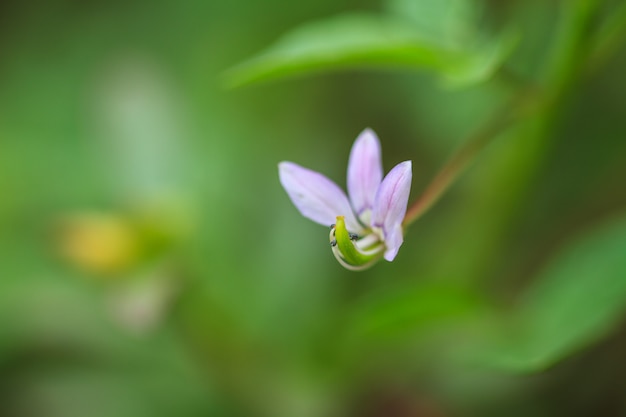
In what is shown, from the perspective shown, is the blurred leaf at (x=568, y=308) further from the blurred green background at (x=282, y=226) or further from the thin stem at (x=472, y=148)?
the thin stem at (x=472, y=148)

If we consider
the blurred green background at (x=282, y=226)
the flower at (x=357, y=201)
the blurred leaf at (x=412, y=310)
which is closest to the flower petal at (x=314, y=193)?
the flower at (x=357, y=201)

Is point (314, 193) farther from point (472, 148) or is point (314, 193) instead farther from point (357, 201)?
point (472, 148)

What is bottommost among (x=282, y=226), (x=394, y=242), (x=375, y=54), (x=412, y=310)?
(x=394, y=242)

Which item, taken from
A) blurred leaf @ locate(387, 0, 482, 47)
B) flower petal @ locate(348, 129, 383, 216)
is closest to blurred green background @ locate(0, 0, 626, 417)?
blurred leaf @ locate(387, 0, 482, 47)

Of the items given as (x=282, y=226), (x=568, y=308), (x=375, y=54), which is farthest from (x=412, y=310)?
(x=282, y=226)

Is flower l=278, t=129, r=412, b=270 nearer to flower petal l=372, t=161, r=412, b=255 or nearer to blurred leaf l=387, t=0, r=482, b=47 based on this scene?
flower petal l=372, t=161, r=412, b=255

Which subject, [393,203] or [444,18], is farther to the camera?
[444,18]

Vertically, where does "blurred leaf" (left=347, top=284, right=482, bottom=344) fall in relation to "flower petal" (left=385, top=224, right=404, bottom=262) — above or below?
above
